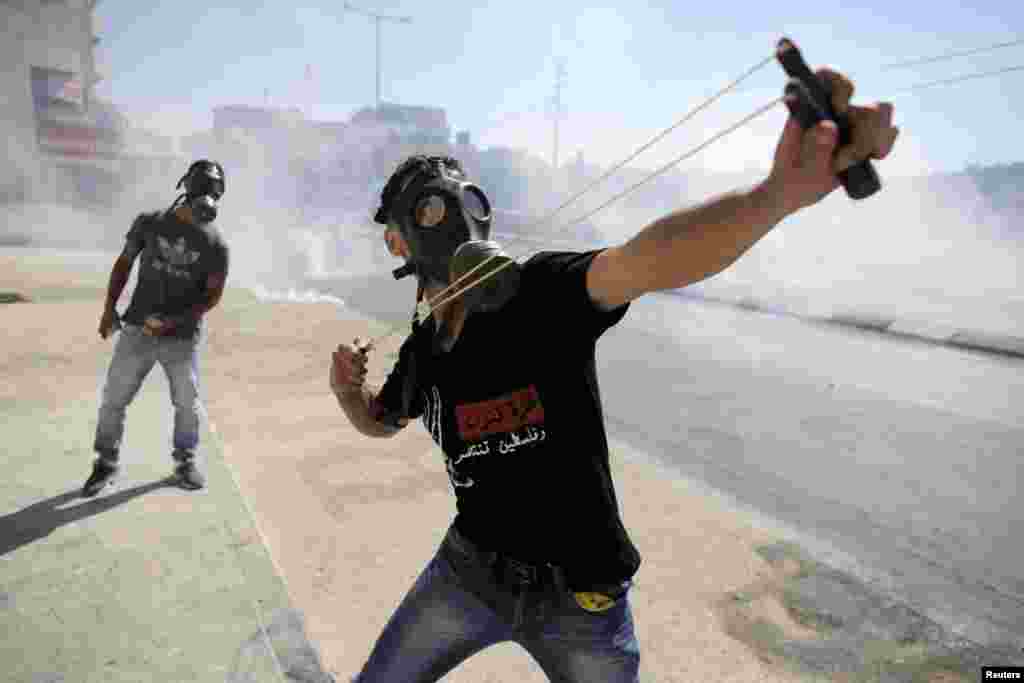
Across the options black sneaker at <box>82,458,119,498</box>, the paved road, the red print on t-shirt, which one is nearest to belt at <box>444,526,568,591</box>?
the red print on t-shirt

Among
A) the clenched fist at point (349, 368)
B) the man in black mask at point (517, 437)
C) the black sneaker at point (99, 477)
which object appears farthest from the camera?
the black sneaker at point (99, 477)

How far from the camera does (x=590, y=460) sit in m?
1.69

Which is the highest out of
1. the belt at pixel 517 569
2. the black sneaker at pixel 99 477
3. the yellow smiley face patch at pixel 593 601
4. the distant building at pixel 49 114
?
the distant building at pixel 49 114

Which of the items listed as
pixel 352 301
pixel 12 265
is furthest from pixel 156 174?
pixel 352 301

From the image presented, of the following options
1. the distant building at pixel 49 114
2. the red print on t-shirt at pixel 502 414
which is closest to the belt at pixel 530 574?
the red print on t-shirt at pixel 502 414

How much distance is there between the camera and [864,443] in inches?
259

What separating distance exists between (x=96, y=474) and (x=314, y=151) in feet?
175

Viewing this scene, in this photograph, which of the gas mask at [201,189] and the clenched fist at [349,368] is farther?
the gas mask at [201,189]

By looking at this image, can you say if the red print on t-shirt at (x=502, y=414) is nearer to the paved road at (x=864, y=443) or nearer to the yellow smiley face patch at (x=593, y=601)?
the yellow smiley face patch at (x=593, y=601)

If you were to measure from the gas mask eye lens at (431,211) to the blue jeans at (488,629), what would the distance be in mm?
949

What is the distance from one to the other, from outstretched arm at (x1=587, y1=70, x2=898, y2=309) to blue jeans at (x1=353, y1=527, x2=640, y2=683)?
35.1 inches

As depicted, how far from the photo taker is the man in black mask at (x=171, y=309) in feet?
14.6

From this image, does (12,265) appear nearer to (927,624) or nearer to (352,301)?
(352,301)

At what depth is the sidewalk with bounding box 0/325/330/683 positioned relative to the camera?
9.09 ft
